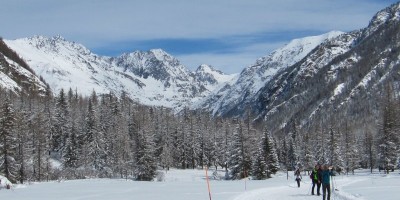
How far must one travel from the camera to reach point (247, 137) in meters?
83.8

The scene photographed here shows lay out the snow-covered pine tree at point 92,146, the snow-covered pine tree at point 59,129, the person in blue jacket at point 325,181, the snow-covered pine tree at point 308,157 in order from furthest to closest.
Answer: the snow-covered pine tree at point 308,157, the snow-covered pine tree at point 59,129, the snow-covered pine tree at point 92,146, the person in blue jacket at point 325,181

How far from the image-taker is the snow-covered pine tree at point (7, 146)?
61438 millimetres

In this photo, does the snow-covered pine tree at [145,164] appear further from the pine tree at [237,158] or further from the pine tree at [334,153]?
the pine tree at [334,153]

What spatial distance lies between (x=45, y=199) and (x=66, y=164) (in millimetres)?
55334

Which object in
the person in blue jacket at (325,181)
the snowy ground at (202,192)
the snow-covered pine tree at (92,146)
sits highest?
the snow-covered pine tree at (92,146)

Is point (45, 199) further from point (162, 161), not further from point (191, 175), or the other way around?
point (162, 161)

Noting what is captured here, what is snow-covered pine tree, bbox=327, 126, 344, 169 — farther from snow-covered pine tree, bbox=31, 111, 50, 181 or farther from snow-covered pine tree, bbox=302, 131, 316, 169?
snow-covered pine tree, bbox=31, 111, 50, 181

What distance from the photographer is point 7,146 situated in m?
62.3

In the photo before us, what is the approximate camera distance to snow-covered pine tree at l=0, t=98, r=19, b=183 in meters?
61.4

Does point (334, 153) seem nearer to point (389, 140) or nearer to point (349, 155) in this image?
point (349, 155)

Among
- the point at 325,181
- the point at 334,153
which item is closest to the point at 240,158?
the point at 334,153

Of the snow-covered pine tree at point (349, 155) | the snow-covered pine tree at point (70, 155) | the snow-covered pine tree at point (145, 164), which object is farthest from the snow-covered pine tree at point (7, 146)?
the snow-covered pine tree at point (349, 155)

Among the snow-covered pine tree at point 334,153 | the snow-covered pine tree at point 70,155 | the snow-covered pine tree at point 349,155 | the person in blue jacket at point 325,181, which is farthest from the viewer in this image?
the snow-covered pine tree at point 349,155

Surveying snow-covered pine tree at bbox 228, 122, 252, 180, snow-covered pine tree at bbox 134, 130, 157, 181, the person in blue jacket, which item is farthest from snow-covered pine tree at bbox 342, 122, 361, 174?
the person in blue jacket
